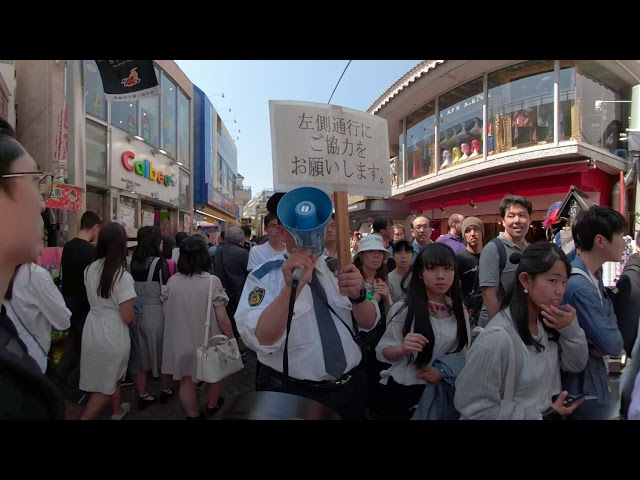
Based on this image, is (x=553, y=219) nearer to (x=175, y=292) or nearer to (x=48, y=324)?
(x=175, y=292)

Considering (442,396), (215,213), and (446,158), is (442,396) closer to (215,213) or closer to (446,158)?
(446,158)

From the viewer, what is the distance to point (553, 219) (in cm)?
408

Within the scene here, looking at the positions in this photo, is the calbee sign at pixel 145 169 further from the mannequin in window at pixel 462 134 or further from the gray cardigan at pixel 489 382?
the gray cardigan at pixel 489 382

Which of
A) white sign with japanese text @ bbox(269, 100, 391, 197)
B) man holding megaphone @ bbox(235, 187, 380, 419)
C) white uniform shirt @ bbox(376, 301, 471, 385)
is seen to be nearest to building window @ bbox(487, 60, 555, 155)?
white uniform shirt @ bbox(376, 301, 471, 385)

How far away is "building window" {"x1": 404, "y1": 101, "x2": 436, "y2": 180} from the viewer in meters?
10.7

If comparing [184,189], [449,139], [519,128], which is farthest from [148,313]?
[184,189]

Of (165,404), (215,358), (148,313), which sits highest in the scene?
(148,313)

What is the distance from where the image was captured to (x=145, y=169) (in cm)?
1109

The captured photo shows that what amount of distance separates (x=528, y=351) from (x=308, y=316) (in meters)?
1.04

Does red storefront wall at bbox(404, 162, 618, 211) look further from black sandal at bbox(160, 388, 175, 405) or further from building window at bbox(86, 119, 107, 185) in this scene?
building window at bbox(86, 119, 107, 185)

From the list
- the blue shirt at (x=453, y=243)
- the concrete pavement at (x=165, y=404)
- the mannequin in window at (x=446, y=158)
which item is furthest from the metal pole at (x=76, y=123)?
the mannequin in window at (x=446, y=158)

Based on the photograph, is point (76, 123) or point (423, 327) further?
point (76, 123)

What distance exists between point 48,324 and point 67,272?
1.24 meters

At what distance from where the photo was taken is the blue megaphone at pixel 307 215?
1.39 m
